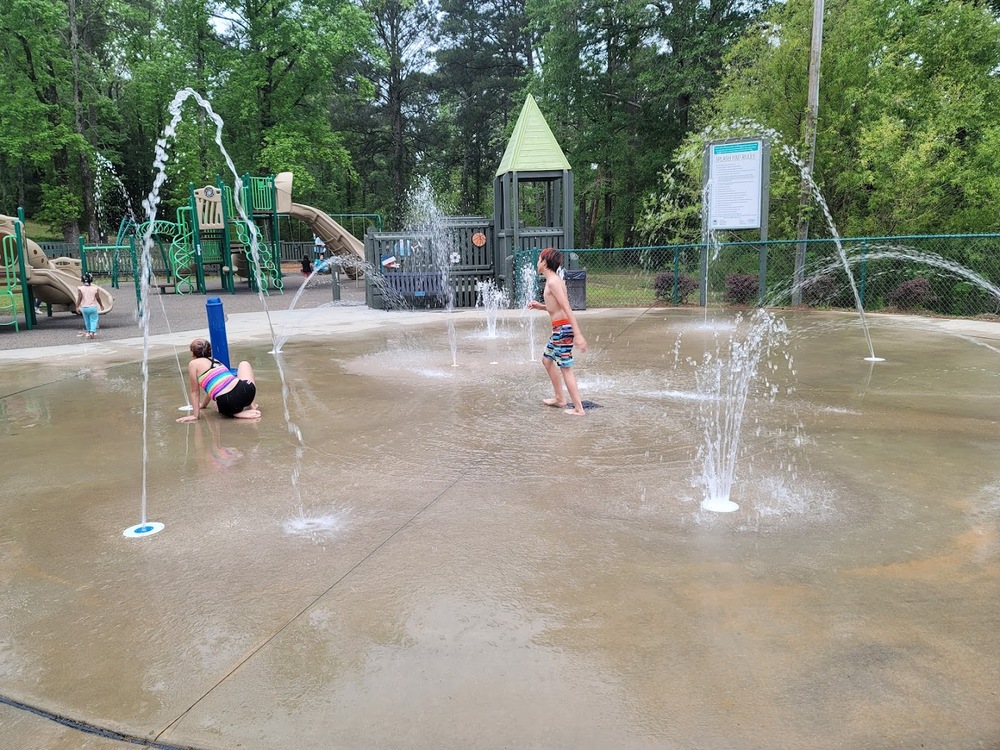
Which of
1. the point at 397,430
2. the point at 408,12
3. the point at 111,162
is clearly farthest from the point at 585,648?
the point at 408,12

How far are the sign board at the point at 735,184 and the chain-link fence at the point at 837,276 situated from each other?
32.6 inches

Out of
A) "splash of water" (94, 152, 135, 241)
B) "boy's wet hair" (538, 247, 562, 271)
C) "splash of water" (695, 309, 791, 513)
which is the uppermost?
"splash of water" (94, 152, 135, 241)

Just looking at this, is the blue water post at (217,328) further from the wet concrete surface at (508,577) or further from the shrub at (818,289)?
the shrub at (818,289)

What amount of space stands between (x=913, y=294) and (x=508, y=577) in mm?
13775

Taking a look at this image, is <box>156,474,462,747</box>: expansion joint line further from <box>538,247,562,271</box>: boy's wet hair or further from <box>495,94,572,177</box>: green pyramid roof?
<box>495,94,572,177</box>: green pyramid roof

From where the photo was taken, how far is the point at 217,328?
7.75 m

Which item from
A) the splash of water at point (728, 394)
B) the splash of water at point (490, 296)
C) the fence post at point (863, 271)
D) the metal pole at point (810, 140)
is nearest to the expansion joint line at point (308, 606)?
the splash of water at point (728, 394)

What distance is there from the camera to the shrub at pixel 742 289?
52.9 ft

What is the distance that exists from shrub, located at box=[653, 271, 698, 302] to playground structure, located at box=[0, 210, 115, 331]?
1227 centimetres

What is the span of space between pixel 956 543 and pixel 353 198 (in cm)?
4926

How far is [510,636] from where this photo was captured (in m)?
2.91

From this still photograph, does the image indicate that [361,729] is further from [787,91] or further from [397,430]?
[787,91]

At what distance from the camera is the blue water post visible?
7.72 meters

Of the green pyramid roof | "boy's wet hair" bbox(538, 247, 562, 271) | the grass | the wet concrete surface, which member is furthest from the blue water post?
the grass
